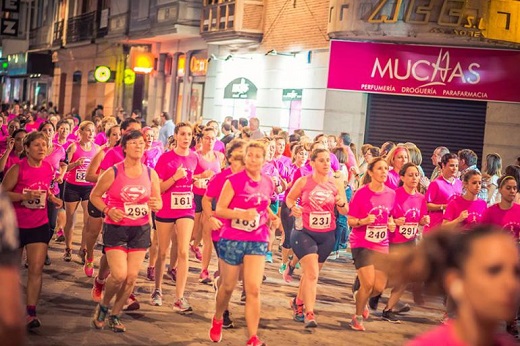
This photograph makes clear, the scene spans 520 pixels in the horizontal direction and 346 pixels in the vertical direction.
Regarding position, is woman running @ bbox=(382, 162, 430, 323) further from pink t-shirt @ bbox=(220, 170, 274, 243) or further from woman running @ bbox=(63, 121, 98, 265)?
woman running @ bbox=(63, 121, 98, 265)

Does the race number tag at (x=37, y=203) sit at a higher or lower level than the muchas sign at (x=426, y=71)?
lower

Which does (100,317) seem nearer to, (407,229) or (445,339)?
(407,229)

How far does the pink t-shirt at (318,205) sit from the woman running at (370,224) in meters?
0.35

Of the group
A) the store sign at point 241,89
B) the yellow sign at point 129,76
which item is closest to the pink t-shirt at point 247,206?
the store sign at point 241,89

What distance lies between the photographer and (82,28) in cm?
4494

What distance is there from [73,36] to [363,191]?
128 ft

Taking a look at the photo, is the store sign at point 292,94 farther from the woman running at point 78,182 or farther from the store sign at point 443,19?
the woman running at point 78,182

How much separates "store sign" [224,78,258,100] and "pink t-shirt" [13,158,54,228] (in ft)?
59.7

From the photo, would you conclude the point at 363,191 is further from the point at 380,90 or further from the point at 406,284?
the point at 380,90

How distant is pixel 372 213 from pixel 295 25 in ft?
52.7

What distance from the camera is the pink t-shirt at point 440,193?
38.3 feet

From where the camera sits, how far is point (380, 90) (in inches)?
880

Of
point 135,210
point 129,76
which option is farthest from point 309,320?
point 129,76

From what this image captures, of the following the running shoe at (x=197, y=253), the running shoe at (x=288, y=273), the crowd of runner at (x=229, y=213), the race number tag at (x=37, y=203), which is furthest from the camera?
the running shoe at (x=197, y=253)
